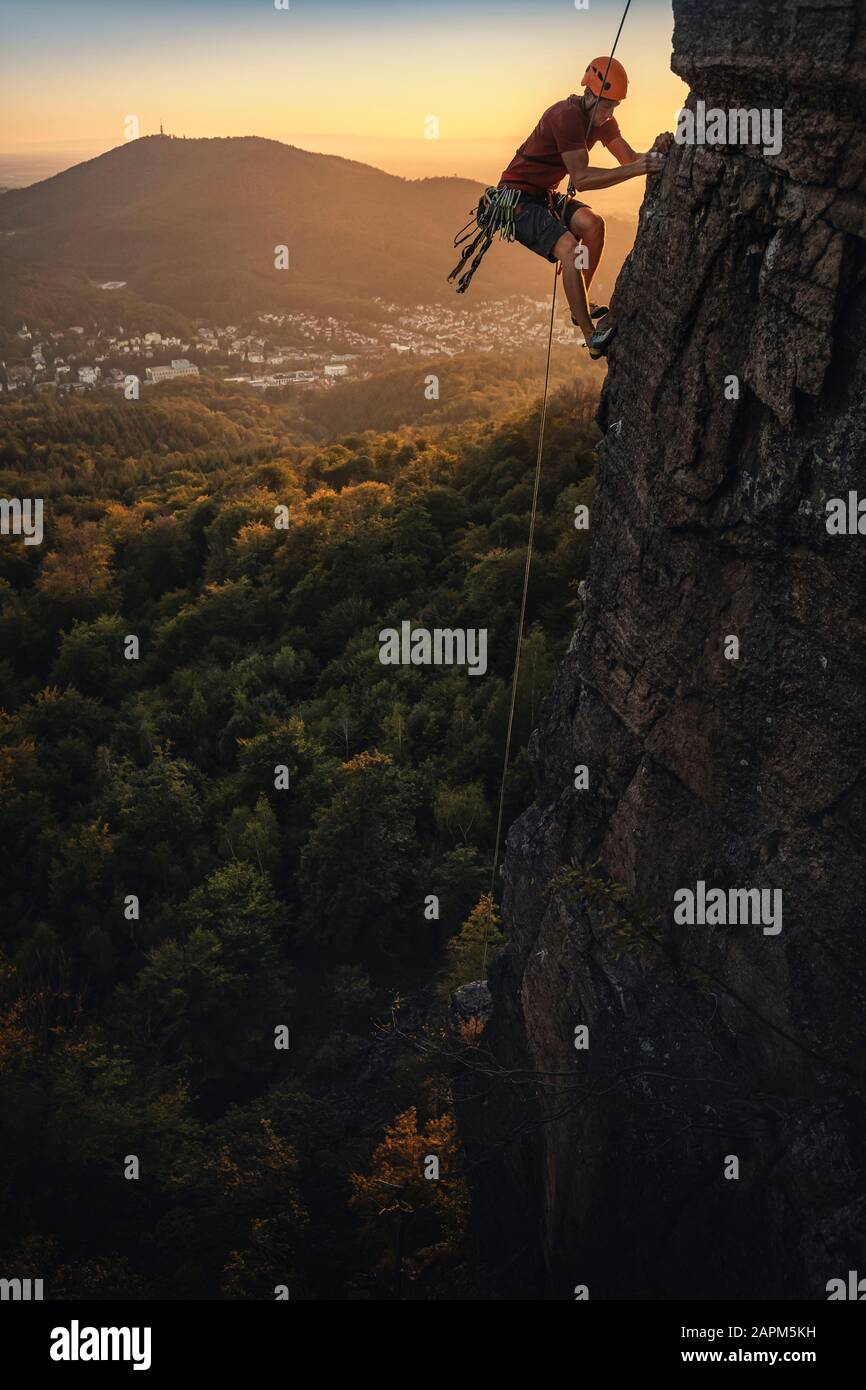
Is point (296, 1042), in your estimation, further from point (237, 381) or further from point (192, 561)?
point (237, 381)

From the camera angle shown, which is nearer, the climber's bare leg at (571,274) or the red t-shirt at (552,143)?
the red t-shirt at (552,143)

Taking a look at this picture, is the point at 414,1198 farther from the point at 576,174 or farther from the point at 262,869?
the point at 576,174

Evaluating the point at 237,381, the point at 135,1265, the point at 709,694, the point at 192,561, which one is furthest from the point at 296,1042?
the point at 237,381
